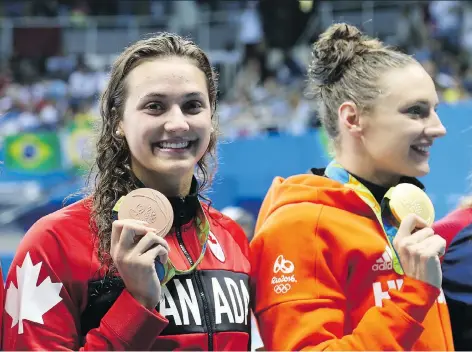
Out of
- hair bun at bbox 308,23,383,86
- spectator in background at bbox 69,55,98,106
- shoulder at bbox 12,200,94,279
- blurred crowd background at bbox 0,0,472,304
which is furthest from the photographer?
spectator in background at bbox 69,55,98,106

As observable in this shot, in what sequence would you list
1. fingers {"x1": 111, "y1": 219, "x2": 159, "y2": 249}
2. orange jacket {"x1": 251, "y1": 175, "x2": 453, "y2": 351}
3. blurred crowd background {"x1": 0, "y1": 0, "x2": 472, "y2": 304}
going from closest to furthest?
1. fingers {"x1": 111, "y1": 219, "x2": 159, "y2": 249}
2. orange jacket {"x1": 251, "y1": 175, "x2": 453, "y2": 351}
3. blurred crowd background {"x1": 0, "y1": 0, "x2": 472, "y2": 304}

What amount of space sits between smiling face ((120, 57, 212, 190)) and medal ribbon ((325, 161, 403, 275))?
440mm

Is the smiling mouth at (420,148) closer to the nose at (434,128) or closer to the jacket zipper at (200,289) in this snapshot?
the nose at (434,128)

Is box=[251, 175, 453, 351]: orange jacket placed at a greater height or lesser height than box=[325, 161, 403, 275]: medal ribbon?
lesser

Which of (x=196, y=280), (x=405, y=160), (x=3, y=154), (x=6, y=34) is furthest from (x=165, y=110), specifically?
(x=6, y=34)

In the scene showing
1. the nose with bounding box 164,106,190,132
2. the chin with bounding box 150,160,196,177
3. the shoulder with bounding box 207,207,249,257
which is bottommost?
the shoulder with bounding box 207,207,249,257

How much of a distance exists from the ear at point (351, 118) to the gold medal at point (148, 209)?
669mm

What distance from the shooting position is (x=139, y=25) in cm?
1067

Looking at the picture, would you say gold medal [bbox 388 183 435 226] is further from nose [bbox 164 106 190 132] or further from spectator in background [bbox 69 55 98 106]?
Answer: spectator in background [bbox 69 55 98 106]

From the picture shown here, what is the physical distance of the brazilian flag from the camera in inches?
317

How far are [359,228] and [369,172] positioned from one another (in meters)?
0.21

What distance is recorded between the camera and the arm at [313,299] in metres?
1.71

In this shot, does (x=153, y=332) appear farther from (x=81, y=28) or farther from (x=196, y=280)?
(x=81, y=28)

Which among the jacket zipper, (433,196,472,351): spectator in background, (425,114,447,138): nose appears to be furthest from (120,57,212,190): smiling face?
(433,196,472,351): spectator in background
